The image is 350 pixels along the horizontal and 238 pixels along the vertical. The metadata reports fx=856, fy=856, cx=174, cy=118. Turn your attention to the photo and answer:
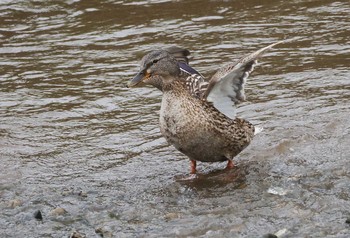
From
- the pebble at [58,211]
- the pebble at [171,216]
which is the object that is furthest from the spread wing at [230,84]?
the pebble at [58,211]

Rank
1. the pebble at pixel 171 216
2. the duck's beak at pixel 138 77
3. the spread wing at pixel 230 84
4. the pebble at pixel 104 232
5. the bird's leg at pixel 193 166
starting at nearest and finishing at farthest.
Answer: the pebble at pixel 104 232, the pebble at pixel 171 216, the spread wing at pixel 230 84, the duck's beak at pixel 138 77, the bird's leg at pixel 193 166

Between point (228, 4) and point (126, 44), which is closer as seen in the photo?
point (126, 44)

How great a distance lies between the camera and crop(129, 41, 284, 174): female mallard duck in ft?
21.9

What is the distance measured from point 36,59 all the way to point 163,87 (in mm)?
4143

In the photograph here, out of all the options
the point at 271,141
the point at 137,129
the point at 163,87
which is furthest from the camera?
Result: the point at 137,129

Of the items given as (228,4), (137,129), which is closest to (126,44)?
(228,4)

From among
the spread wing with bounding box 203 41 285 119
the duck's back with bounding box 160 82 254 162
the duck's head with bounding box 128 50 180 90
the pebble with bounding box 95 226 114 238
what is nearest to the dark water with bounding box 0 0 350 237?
the pebble with bounding box 95 226 114 238

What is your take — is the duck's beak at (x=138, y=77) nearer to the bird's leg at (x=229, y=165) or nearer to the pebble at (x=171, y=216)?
the bird's leg at (x=229, y=165)

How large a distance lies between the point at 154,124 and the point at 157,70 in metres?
1.61

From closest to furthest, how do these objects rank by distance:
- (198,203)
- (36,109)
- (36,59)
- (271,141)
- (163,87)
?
(198,203)
(163,87)
(271,141)
(36,109)
(36,59)

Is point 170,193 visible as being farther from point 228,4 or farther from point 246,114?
point 228,4

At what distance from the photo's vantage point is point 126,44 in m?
10.9

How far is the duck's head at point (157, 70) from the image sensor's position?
6793 mm

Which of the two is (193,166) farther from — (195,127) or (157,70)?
(157,70)
